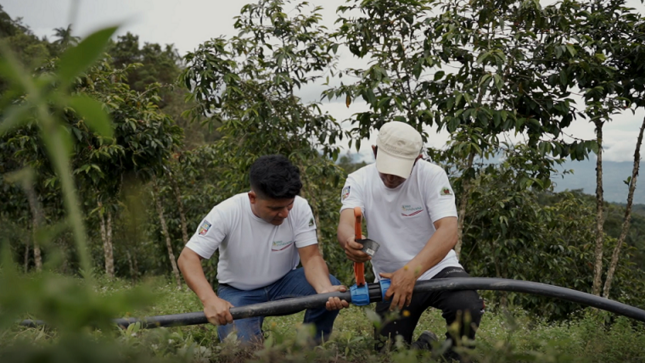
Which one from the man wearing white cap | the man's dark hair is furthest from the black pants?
the man's dark hair

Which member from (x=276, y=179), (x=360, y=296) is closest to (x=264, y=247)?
(x=276, y=179)

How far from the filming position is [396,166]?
2701 millimetres

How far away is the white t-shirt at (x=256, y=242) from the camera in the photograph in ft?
9.77

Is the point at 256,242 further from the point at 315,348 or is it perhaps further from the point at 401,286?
the point at 315,348

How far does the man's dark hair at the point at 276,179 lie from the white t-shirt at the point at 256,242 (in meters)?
0.28

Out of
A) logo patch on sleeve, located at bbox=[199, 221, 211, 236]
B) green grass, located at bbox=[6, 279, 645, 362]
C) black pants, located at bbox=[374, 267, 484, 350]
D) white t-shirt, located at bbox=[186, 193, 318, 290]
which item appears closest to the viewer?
green grass, located at bbox=[6, 279, 645, 362]

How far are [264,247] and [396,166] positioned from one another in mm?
899

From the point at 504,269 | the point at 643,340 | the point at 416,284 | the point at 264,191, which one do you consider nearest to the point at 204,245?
the point at 264,191

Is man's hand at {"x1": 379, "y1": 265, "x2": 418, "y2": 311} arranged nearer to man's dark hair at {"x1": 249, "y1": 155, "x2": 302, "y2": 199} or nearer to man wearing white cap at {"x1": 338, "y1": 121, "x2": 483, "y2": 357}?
man wearing white cap at {"x1": 338, "y1": 121, "x2": 483, "y2": 357}

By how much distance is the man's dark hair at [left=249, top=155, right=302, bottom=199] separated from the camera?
2678 mm

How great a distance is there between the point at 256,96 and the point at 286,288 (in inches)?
116

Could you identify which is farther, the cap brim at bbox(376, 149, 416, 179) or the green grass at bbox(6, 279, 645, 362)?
the cap brim at bbox(376, 149, 416, 179)

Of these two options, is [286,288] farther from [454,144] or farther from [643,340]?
[643,340]

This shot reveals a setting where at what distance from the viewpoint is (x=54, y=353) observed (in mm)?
389
